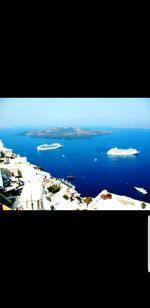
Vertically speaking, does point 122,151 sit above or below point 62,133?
below

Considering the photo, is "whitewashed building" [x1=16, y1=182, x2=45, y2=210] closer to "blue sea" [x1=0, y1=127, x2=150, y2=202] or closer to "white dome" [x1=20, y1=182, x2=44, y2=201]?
"white dome" [x1=20, y1=182, x2=44, y2=201]

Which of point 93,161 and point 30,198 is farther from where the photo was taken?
point 93,161

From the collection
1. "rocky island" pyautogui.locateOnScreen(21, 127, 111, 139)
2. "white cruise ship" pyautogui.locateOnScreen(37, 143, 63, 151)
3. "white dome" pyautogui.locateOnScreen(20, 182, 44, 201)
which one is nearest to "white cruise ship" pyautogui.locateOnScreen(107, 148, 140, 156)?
"rocky island" pyautogui.locateOnScreen(21, 127, 111, 139)

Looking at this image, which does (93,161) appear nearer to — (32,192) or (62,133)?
(62,133)

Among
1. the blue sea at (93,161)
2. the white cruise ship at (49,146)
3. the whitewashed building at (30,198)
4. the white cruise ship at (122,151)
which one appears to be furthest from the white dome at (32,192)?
the white cruise ship at (122,151)

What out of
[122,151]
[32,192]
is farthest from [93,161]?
[32,192]
